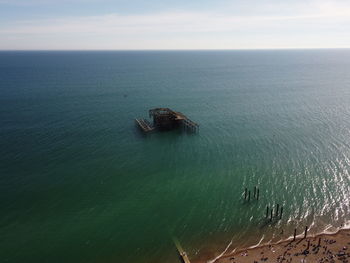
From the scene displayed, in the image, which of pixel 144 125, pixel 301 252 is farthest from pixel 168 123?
pixel 301 252

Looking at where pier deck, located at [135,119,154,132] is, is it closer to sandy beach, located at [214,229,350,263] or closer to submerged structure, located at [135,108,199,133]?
submerged structure, located at [135,108,199,133]

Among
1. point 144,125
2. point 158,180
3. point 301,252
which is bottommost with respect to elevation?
A: point 301,252

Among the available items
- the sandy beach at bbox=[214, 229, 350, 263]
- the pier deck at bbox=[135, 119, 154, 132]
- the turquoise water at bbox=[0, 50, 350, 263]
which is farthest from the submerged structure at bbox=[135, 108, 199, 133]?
the sandy beach at bbox=[214, 229, 350, 263]

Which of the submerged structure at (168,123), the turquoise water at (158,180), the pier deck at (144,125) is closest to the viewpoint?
the turquoise water at (158,180)

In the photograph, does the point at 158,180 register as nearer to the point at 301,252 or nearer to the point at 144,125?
the point at 301,252

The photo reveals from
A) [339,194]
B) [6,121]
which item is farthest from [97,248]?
[6,121]

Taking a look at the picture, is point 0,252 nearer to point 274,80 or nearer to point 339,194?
point 339,194

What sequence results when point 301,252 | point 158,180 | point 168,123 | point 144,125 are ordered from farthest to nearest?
point 144,125
point 168,123
point 158,180
point 301,252

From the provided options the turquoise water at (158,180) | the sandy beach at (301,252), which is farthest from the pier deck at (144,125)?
the sandy beach at (301,252)

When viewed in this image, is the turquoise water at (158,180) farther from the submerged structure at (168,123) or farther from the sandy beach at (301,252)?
the submerged structure at (168,123)
